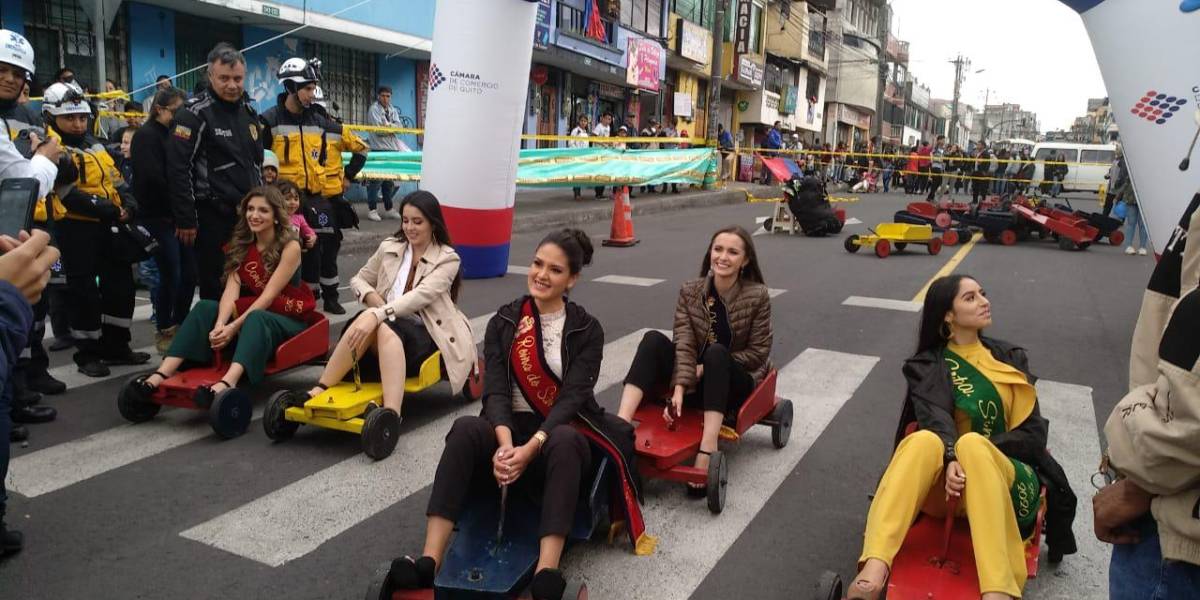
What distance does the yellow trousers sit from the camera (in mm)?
2992

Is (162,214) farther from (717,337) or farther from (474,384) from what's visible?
(717,337)

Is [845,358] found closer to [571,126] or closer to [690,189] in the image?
[690,189]

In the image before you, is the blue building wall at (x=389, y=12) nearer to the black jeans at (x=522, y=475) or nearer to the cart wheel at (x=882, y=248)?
the cart wheel at (x=882, y=248)

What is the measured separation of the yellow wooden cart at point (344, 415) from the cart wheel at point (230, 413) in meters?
0.19

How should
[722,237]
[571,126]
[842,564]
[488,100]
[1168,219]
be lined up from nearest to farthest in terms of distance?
1. [842,564]
2. [722,237]
3. [1168,219]
4. [488,100]
5. [571,126]

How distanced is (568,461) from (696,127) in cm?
3463

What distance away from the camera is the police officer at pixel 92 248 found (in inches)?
237

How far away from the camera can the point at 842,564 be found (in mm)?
3754

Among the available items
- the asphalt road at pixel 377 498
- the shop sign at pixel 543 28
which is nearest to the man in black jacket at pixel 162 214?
the asphalt road at pixel 377 498

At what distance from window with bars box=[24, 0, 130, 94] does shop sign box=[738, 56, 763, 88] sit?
2676 cm

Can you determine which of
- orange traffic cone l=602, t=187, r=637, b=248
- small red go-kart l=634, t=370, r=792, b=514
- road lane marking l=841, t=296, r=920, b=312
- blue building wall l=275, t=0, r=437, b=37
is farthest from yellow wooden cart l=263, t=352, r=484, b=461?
blue building wall l=275, t=0, r=437, b=37

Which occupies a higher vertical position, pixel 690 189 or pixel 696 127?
pixel 696 127

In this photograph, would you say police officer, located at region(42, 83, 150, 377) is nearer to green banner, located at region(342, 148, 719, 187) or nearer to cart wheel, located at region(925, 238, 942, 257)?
green banner, located at region(342, 148, 719, 187)

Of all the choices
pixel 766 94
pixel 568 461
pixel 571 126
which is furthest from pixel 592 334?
pixel 766 94
